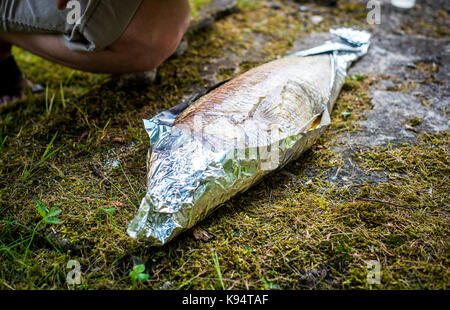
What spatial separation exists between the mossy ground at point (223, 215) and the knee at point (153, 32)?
332 millimetres

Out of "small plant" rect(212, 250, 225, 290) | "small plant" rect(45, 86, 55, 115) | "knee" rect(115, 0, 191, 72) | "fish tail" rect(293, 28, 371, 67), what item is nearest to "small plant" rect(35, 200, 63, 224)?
"small plant" rect(212, 250, 225, 290)

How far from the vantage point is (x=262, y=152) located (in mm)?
1713

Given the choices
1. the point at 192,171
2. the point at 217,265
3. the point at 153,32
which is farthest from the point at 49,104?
the point at 217,265

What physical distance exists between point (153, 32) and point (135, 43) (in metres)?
0.14

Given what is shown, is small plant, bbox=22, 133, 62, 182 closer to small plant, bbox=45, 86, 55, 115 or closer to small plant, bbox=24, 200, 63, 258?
small plant, bbox=24, 200, 63, 258

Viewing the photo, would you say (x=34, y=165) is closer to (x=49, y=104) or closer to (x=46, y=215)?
(x=46, y=215)

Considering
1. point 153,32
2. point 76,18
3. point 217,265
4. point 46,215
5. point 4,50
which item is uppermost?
point 76,18

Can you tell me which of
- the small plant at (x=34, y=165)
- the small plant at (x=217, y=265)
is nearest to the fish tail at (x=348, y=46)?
the small plant at (x=217, y=265)

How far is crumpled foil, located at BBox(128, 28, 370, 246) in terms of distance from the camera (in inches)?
58.3

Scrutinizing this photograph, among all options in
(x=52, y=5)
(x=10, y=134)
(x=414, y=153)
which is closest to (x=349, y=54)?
(x=414, y=153)

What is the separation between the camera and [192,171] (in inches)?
61.6

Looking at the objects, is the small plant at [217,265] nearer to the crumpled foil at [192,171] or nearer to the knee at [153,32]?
the crumpled foil at [192,171]

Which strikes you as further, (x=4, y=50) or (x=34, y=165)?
(x=4, y=50)

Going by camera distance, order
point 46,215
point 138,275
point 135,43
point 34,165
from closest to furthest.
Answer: point 138,275, point 46,215, point 34,165, point 135,43
